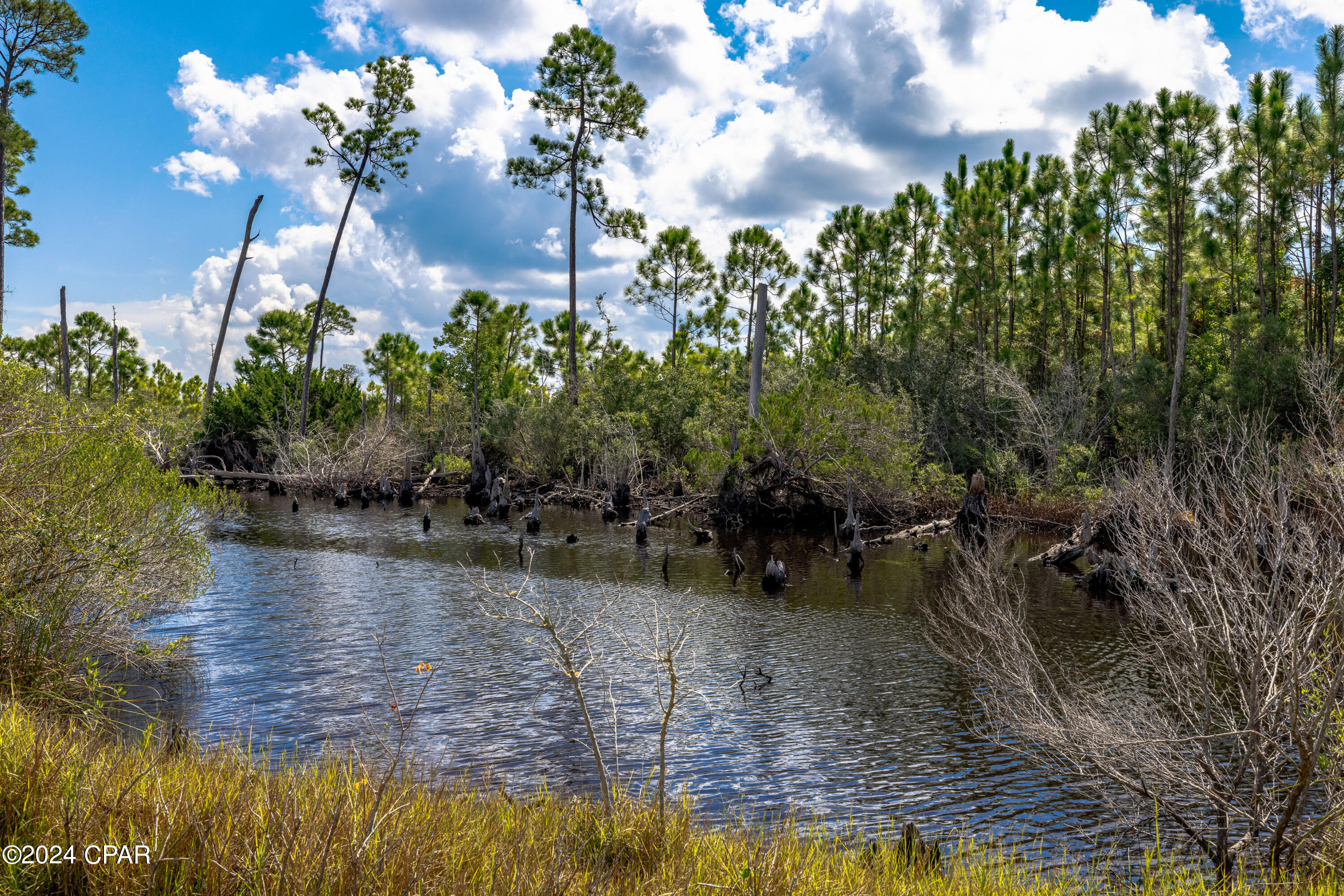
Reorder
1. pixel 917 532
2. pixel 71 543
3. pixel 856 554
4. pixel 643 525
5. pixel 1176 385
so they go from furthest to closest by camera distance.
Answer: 1. pixel 1176 385
2. pixel 917 532
3. pixel 643 525
4. pixel 856 554
5. pixel 71 543

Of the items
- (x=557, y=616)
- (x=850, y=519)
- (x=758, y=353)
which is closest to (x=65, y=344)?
(x=758, y=353)

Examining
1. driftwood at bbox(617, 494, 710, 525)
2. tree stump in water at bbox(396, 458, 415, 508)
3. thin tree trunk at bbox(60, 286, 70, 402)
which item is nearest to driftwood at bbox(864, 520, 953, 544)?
driftwood at bbox(617, 494, 710, 525)

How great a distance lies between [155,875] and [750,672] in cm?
954

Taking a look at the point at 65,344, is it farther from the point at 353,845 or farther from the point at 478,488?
the point at 353,845

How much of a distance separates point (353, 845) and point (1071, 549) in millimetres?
21877

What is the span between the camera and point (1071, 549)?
72.8ft

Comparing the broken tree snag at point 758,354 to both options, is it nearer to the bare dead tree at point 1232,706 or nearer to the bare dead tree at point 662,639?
the bare dead tree at point 662,639

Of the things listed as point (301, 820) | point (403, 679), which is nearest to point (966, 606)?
point (403, 679)

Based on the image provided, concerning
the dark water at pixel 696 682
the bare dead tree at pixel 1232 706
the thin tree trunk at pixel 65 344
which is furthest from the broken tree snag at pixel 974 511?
the thin tree trunk at pixel 65 344

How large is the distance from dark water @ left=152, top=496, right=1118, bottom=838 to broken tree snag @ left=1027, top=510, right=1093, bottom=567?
1741mm

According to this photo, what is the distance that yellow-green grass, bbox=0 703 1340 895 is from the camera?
152 inches

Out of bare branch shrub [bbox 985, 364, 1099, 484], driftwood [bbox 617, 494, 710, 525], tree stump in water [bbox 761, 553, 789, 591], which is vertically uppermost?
bare branch shrub [bbox 985, 364, 1099, 484]

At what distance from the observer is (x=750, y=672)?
1255 cm

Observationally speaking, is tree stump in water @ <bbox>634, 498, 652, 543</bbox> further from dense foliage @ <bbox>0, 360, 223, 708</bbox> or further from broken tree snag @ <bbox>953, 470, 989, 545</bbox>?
dense foliage @ <bbox>0, 360, 223, 708</bbox>
